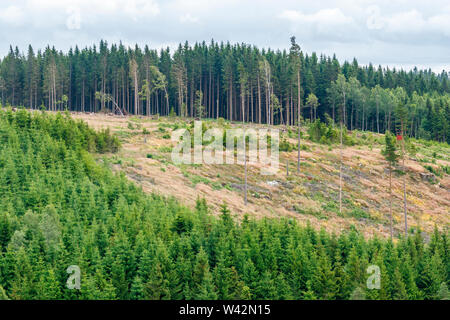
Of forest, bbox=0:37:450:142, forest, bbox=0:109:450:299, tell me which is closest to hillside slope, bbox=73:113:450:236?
forest, bbox=0:109:450:299

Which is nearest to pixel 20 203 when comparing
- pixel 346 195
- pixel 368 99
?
pixel 346 195

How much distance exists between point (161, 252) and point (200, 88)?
76964 millimetres

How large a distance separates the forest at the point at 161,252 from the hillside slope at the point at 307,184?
805 cm

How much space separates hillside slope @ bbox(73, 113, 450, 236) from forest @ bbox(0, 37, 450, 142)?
90.8ft

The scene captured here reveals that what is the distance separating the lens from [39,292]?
26938 millimetres

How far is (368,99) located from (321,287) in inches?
3433

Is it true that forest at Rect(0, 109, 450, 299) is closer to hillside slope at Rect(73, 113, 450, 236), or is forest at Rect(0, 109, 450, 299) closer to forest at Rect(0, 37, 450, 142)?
hillside slope at Rect(73, 113, 450, 236)

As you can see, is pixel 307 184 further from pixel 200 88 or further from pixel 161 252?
pixel 200 88

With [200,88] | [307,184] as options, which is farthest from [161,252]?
[200,88]

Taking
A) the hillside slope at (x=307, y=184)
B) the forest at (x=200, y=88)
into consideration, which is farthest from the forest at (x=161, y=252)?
the forest at (x=200, y=88)

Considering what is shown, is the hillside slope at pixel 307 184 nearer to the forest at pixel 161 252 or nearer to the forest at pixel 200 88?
the forest at pixel 161 252

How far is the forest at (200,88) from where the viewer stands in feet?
334
